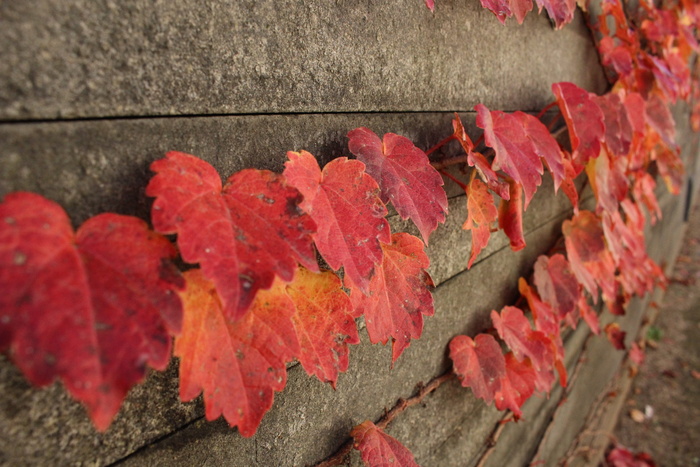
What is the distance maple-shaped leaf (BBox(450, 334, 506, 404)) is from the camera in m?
1.13

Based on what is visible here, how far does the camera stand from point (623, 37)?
1.54 meters

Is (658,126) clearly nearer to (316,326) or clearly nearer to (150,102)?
(316,326)

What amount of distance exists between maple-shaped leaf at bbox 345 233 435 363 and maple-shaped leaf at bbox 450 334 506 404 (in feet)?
1.38

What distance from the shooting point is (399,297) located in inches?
30.3

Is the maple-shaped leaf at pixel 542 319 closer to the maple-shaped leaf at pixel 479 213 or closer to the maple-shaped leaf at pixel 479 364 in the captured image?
the maple-shaped leaf at pixel 479 364

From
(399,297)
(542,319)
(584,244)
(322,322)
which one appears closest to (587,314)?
(584,244)

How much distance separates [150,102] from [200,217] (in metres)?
0.15

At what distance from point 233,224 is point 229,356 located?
0.55 ft

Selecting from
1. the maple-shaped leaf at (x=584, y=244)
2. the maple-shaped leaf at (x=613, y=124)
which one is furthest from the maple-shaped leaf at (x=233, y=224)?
the maple-shaped leaf at (x=584, y=244)

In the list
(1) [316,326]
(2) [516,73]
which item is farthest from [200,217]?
(2) [516,73]

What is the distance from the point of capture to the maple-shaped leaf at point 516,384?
4.13ft

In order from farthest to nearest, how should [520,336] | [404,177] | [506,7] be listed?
[520,336] < [506,7] < [404,177]

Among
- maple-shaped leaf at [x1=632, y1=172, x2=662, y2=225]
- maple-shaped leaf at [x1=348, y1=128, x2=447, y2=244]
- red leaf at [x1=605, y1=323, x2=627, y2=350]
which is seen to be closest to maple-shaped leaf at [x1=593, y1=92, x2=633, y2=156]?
maple-shaped leaf at [x1=348, y1=128, x2=447, y2=244]

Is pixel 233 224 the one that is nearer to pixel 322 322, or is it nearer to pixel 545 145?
pixel 322 322
